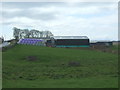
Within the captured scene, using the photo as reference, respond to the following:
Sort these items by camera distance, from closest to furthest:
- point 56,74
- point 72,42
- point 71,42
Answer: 1. point 56,74
2. point 71,42
3. point 72,42

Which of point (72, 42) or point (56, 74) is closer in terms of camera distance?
point (56, 74)

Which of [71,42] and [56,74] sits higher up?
[71,42]

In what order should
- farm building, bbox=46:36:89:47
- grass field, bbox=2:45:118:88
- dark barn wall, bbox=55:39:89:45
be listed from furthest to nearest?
1. dark barn wall, bbox=55:39:89:45
2. farm building, bbox=46:36:89:47
3. grass field, bbox=2:45:118:88

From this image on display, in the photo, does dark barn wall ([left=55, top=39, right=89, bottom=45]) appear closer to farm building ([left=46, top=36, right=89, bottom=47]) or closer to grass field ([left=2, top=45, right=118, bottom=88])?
farm building ([left=46, top=36, right=89, bottom=47])

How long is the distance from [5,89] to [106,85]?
6.31 m

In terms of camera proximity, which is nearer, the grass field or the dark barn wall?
the grass field

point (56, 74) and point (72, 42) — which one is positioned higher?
point (72, 42)

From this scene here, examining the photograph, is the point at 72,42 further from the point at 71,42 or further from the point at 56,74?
the point at 56,74

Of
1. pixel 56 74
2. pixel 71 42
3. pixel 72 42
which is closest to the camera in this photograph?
pixel 56 74

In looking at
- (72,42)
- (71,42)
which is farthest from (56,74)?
(72,42)

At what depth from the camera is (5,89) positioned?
607 inches

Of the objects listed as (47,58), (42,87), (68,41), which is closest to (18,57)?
(47,58)

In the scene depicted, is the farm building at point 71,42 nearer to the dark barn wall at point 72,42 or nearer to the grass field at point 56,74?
the dark barn wall at point 72,42

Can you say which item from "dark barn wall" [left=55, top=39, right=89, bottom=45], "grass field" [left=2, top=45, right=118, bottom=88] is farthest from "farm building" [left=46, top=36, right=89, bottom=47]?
"grass field" [left=2, top=45, right=118, bottom=88]
